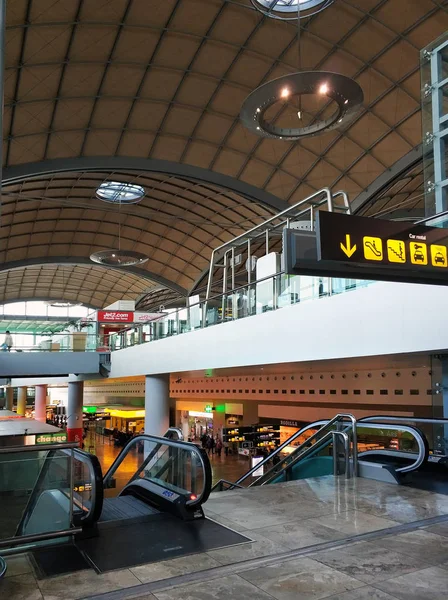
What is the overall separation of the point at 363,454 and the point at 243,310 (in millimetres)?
5014

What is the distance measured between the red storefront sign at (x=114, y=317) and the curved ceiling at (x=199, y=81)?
9.54 meters

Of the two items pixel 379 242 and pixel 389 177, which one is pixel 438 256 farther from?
pixel 389 177

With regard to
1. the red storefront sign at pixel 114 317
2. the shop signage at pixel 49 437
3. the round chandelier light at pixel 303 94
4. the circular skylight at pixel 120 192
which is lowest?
the shop signage at pixel 49 437

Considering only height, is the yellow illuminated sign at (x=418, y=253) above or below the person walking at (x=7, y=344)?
below

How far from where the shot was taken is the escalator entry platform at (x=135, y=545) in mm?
5203

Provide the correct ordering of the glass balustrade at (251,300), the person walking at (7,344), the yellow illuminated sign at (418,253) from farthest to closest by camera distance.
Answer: the person walking at (7,344) → the glass balustrade at (251,300) → the yellow illuminated sign at (418,253)

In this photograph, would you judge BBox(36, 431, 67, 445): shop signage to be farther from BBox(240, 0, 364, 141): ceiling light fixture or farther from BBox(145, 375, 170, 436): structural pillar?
BBox(240, 0, 364, 141): ceiling light fixture

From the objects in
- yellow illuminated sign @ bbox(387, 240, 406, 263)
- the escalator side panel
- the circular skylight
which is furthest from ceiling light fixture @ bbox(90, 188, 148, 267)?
yellow illuminated sign @ bbox(387, 240, 406, 263)

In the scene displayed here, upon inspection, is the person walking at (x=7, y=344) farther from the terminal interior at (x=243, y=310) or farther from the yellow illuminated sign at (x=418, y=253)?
the yellow illuminated sign at (x=418, y=253)

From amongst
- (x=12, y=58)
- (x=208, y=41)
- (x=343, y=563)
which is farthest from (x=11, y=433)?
(x=208, y=41)

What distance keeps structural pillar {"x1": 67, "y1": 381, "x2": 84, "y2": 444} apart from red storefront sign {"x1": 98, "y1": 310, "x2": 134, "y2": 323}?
18.9 feet

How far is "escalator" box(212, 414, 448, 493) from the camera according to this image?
Answer: 9.23m

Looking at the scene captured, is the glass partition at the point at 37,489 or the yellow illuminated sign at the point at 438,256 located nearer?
the glass partition at the point at 37,489

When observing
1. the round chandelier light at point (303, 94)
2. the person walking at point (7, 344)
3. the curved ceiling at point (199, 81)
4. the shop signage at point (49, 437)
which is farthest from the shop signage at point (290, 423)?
the round chandelier light at point (303, 94)
